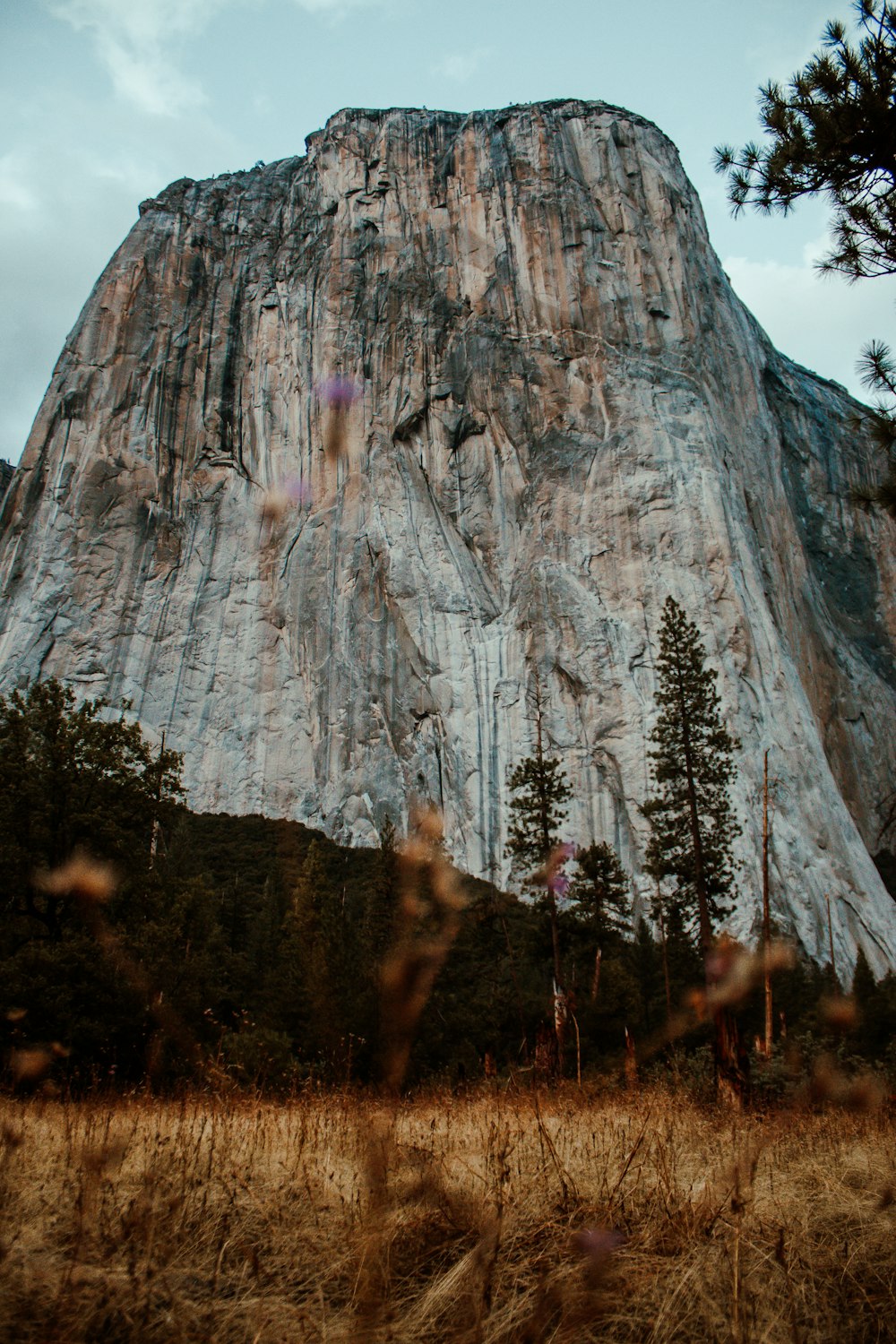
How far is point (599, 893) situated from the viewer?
104 ft

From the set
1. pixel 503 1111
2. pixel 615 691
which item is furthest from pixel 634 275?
pixel 503 1111

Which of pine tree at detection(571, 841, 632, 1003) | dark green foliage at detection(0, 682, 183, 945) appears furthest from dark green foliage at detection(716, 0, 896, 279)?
pine tree at detection(571, 841, 632, 1003)

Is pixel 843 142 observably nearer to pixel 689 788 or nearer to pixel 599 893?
pixel 689 788

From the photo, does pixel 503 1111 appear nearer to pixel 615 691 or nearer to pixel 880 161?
pixel 880 161

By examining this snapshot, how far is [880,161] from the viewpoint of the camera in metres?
7.11

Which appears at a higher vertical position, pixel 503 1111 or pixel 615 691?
pixel 615 691

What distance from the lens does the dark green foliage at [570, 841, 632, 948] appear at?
3033cm

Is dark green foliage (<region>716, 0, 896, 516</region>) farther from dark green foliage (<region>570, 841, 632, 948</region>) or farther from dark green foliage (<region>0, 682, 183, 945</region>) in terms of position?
dark green foliage (<region>570, 841, 632, 948</region>)

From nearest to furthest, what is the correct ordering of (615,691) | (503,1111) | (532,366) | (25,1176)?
(25,1176), (503,1111), (615,691), (532,366)

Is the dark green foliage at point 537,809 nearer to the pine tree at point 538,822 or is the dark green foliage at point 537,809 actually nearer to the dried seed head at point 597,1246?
the pine tree at point 538,822

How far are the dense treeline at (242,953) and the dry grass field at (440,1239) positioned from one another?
2.54 feet

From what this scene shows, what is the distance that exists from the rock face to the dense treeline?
7737mm

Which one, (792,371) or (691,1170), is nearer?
(691,1170)

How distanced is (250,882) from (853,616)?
53.6m
